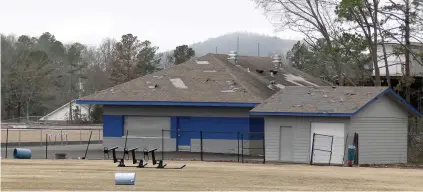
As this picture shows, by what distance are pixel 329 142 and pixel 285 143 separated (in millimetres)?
2640

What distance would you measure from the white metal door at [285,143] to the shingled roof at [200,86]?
467 cm

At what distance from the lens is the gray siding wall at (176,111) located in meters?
45.7

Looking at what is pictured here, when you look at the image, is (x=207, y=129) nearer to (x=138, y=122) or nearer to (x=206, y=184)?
(x=138, y=122)

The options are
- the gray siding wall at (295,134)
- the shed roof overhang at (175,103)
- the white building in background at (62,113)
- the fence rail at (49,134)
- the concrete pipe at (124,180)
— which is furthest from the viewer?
the white building in background at (62,113)

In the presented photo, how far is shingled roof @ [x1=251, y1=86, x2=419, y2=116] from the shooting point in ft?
127

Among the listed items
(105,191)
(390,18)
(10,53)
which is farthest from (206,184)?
(10,53)

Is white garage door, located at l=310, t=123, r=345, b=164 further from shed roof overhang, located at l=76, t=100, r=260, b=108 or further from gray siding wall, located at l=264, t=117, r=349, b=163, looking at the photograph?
shed roof overhang, located at l=76, t=100, r=260, b=108

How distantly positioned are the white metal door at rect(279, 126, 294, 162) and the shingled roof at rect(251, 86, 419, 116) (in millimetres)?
1086

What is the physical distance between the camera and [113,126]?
47.5 metres

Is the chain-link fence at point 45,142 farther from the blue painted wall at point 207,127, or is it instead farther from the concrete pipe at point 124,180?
the concrete pipe at point 124,180

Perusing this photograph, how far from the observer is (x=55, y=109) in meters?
125

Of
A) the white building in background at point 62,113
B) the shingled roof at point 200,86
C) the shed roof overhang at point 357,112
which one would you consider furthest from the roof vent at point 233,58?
the white building in background at point 62,113

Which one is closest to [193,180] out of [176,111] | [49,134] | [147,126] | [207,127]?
[207,127]

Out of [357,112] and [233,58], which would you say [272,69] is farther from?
[357,112]
